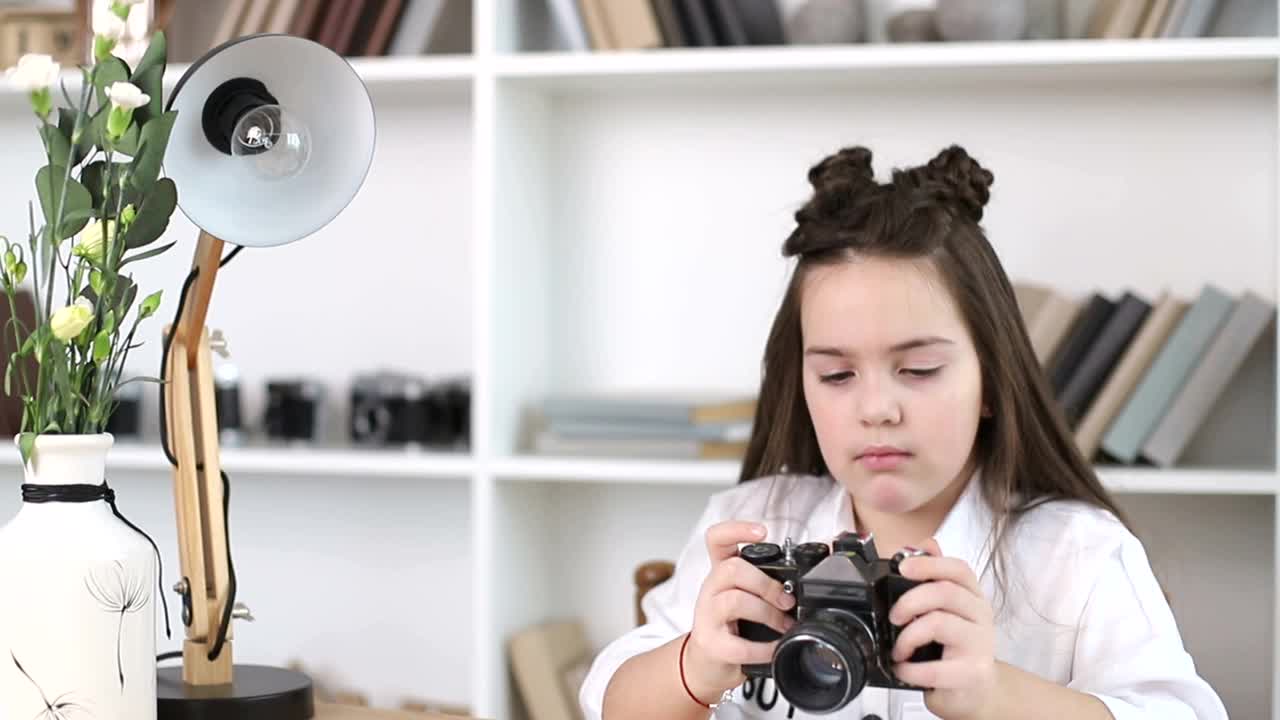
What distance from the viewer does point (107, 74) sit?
1.03m

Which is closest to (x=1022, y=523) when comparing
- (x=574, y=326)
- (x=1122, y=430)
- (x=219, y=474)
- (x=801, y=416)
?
(x=801, y=416)

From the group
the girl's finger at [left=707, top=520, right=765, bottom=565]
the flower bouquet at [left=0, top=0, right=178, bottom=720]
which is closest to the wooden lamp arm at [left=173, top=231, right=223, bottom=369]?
the flower bouquet at [left=0, top=0, right=178, bottom=720]

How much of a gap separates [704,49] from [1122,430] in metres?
0.76

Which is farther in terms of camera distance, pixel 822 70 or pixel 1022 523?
pixel 822 70

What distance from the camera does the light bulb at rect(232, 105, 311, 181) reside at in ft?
3.70

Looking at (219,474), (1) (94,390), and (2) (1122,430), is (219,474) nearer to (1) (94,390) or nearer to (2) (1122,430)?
(1) (94,390)

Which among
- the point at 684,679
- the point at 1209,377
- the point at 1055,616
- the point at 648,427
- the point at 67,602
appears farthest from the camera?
the point at 648,427

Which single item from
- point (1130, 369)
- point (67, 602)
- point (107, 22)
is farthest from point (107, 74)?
point (1130, 369)

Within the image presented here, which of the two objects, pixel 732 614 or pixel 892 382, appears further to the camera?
pixel 892 382

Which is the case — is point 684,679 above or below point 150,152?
below

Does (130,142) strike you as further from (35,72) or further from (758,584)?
(758,584)

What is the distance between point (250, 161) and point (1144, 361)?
126cm

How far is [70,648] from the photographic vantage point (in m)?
0.96

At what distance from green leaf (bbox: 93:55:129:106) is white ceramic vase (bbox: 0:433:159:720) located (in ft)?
0.80
